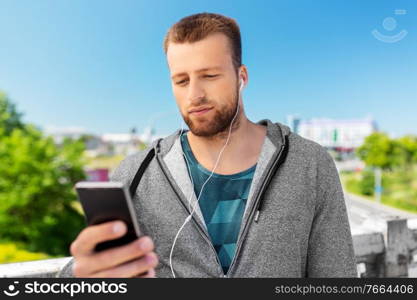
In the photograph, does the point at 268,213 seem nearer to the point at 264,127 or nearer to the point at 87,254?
the point at 264,127

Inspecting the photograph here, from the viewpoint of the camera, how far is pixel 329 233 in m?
1.14

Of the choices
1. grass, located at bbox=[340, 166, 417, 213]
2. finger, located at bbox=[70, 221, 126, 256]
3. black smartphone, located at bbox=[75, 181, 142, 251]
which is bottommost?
grass, located at bbox=[340, 166, 417, 213]

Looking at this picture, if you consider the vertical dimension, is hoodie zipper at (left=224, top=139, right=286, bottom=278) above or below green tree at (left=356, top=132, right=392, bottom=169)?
above

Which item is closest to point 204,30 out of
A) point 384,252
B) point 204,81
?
point 204,81

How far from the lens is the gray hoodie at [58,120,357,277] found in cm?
112

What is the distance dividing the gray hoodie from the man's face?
17cm

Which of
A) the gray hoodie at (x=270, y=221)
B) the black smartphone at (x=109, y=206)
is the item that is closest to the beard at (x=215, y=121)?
the gray hoodie at (x=270, y=221)

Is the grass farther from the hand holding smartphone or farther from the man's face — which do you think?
the hand holding smartphone

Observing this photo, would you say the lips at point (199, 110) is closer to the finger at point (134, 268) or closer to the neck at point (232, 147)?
the neck at point (232, 147)

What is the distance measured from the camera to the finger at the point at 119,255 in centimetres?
79

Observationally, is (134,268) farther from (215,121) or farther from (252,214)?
(215,121)

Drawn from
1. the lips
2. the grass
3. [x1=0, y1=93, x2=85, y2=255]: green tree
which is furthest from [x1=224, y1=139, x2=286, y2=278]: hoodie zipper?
the grass

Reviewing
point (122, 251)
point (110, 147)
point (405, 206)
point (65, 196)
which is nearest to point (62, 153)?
point (65, 196)

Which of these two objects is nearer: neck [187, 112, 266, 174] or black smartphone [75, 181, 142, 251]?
black smartphone [75, 181, 142, 251]
